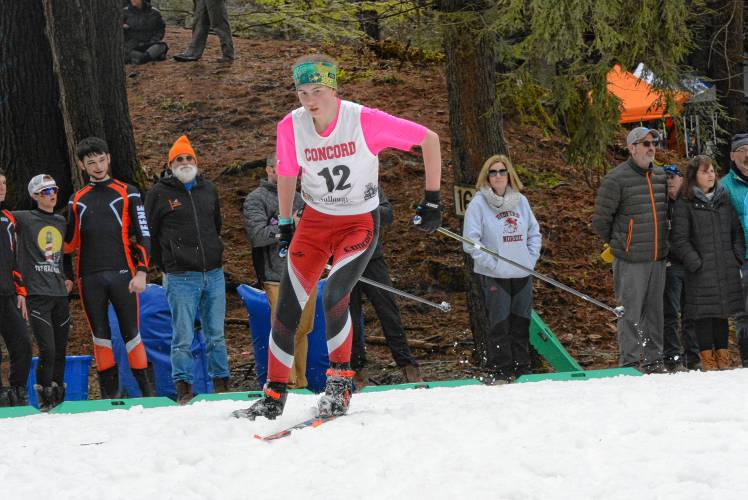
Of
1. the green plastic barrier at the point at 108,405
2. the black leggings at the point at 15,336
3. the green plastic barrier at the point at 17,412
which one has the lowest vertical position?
the green plastic barrier at the point at 108,405

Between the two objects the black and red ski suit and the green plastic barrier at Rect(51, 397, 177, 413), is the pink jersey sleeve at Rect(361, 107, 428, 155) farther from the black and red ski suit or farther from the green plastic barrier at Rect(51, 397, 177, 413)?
the black and red ski suit

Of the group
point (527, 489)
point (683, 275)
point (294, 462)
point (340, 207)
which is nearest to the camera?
point (527, 489)

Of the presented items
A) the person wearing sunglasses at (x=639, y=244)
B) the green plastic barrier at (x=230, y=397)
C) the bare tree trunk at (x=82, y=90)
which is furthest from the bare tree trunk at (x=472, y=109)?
the bare tree trunk at (x=82, y=90)

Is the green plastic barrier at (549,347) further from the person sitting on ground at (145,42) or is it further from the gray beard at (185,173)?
the person sitting on ground at (145,42)

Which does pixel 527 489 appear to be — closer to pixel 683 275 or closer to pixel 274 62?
pixel 683 275

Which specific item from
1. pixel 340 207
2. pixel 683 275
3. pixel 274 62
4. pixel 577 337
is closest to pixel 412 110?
pixel 274 62

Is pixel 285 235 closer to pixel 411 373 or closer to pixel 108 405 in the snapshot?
pixel 108 405

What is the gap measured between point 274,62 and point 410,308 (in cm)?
824

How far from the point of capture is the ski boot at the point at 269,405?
584 cm

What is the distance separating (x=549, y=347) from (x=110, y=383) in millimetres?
3916

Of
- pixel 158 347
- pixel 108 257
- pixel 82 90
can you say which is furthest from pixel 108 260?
pixel 82 90

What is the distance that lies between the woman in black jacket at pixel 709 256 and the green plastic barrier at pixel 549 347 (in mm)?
1149

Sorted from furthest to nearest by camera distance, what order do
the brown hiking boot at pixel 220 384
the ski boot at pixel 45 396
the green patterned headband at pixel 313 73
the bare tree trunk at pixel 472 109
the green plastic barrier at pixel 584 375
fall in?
the bare tree trunk at pixel 472 109
the brown hiking boot at pixel 220 384
the green plastic barrier at pixel 584 375
the ski boot at pixel 45 396
the green patterned headband at pixel 313 73

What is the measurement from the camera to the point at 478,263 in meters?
8.44
